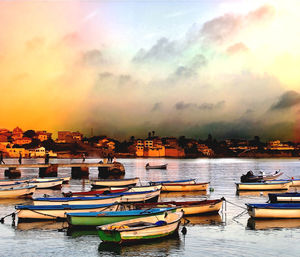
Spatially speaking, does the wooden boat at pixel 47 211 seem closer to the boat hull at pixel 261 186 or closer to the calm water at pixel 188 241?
the calm water at pixel 188 241

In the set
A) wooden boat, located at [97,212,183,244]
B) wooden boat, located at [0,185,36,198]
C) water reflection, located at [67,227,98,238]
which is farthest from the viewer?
wooden boat, located at [0,185,36,198]

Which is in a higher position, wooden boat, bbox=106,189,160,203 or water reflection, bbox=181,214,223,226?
wooden boat, bbox=106,189,160,203

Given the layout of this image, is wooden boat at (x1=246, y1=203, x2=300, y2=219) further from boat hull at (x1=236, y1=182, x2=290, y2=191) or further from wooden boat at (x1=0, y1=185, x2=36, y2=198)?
wooden boat at (x1=0, y1=185, x2=36, y2=198)

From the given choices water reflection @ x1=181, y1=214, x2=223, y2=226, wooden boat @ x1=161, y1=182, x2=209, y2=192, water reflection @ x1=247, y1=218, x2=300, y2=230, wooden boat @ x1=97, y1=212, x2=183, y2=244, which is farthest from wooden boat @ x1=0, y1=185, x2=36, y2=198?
water reflection @ x1=247, y1=218, x2=300, y2=230

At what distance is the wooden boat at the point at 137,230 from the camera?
18.6 m

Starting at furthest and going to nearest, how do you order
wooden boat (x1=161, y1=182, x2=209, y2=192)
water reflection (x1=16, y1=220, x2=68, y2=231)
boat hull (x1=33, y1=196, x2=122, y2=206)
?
1. wooden boat (x1=161, y1=182, x2=209, y2=192)
2. boat hull (x1=33, y1=196, x2=122, y2=206)
3. water reflection (x1=16, y1=220, x2=68, y2=231)

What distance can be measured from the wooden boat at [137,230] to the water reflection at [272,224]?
20.1 feet

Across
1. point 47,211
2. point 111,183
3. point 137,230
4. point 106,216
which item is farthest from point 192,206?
point 111,183

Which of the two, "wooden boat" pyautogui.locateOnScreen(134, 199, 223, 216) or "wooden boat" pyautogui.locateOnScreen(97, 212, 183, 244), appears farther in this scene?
"wooden boat" pyautogui.locateOnScreen(134, 199, 223, 216)

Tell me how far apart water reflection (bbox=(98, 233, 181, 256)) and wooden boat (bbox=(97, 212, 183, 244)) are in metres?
0.27

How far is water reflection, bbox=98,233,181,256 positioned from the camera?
18.3 meters

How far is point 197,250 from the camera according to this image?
19.0 m

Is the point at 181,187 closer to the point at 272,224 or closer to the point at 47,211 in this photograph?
the point at 272,224

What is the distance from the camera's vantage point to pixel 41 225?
24.3 meters
